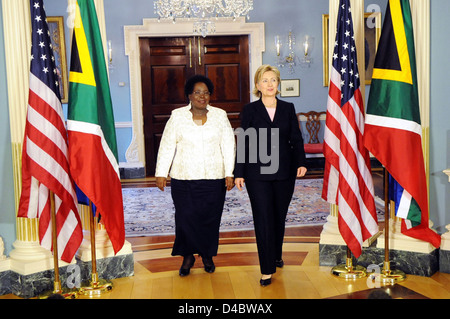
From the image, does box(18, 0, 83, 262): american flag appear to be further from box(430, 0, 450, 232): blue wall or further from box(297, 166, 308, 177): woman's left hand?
box(430, 0, 450, 232): blue wall

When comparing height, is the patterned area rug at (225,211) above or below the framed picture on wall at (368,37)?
below

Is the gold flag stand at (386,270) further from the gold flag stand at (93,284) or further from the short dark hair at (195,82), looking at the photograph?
the gold flag stand at (93,284)

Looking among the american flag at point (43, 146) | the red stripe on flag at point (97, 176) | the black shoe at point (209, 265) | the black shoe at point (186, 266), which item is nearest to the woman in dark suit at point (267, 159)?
the black shoe at point (209, 265)

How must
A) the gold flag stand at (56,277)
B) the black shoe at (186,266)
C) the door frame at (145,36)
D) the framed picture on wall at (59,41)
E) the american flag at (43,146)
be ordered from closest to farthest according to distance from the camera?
the american flag at (43,146), the gold flag stand at (56,277), the black shoe at (186,266), the framed picture on wall at (59,41), the door frame at (145,36)

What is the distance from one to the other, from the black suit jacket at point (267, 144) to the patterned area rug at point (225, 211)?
2176mm

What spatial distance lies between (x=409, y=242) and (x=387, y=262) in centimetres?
26

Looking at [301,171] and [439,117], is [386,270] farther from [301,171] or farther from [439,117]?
[439,117]

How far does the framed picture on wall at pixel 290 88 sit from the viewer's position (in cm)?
1033

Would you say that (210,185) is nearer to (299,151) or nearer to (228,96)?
(299,151)

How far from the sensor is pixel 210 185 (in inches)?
171

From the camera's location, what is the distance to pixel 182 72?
1023 centimetres

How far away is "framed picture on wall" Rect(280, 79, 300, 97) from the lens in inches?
407

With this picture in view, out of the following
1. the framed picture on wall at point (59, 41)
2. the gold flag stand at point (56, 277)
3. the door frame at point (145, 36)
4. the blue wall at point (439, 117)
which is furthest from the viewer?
the door frame at point (145, 36)

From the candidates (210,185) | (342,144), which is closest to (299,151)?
(342,144)
